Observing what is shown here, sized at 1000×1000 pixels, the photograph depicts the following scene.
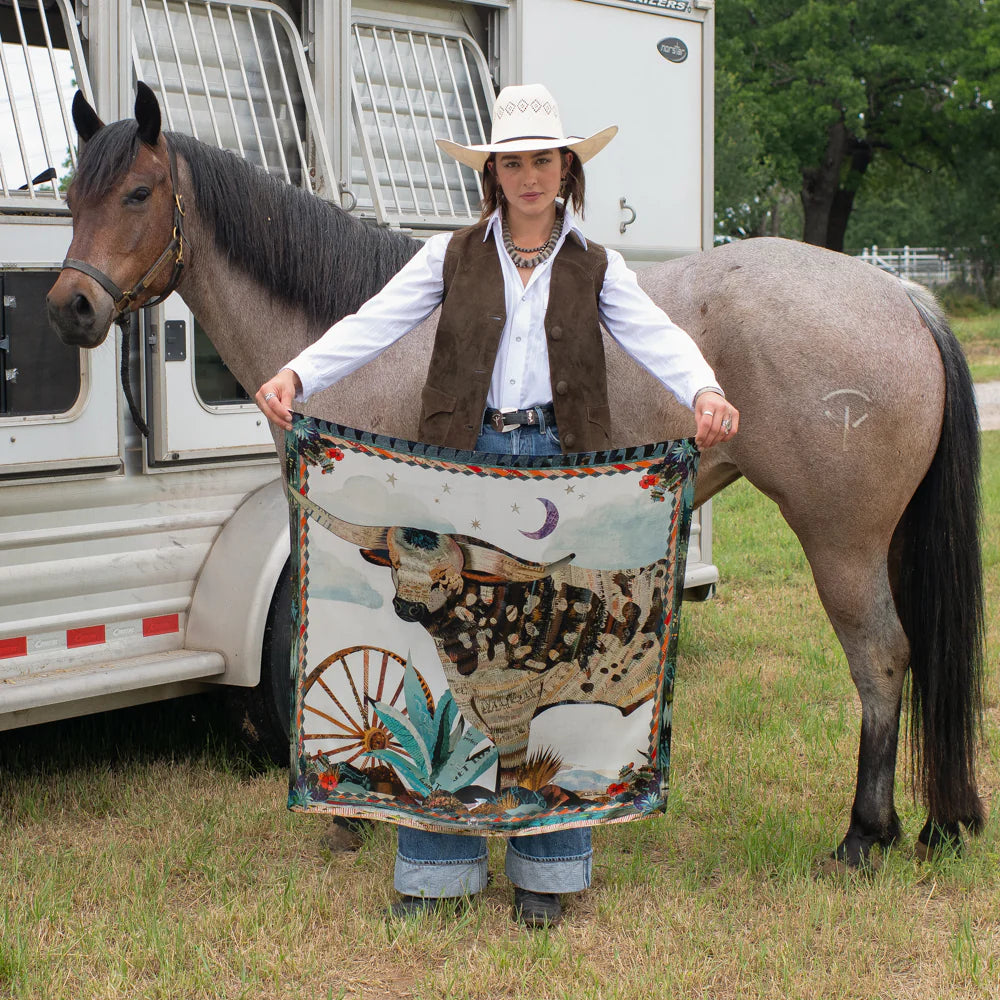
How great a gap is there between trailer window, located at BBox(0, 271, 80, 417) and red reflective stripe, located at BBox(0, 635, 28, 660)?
0.64 m

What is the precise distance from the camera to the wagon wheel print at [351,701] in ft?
9.57

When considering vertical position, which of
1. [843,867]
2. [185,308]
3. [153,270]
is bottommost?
[843,867]

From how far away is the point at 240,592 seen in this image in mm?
3783

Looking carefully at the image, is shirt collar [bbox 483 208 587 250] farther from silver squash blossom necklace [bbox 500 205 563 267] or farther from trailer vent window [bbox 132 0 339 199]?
trailer vent window [bbox 132 0 339 199]

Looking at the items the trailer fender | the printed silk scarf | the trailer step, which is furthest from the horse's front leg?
the trailer step

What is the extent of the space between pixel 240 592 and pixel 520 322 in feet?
4.73

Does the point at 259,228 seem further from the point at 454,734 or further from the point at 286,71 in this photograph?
the point at 454,734

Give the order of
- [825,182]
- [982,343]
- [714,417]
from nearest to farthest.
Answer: [714,417], [982,343], [825,182]

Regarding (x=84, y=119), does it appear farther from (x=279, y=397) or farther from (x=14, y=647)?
(x=14, y=647)

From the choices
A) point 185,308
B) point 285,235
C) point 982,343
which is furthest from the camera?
point 982,343

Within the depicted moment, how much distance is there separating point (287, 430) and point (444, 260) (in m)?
0.57

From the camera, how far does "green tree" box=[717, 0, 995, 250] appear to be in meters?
26.7

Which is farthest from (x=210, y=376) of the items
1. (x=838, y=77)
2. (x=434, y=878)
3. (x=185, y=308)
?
(x=838, y=77)

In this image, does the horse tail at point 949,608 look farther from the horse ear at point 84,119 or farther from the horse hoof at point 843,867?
the horse ear at point 84,119
